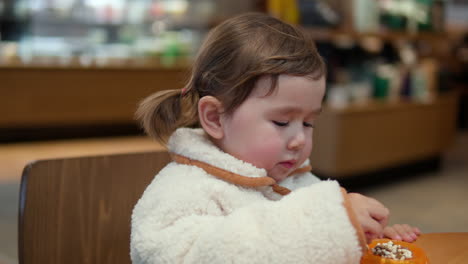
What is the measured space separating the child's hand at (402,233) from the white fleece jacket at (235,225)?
28 centimetres

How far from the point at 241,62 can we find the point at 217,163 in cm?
18

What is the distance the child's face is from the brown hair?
0.01 m

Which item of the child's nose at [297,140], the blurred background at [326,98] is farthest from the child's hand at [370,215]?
the blurred background at [326,98]

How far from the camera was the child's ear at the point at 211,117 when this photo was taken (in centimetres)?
108

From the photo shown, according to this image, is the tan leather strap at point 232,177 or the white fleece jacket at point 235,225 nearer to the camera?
the white fleece jacket at point 235,225

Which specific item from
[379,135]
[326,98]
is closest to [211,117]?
[326,98]

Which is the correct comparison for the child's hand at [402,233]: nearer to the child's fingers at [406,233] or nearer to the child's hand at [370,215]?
the child's fingers at [406,233]

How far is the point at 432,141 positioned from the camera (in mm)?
5383

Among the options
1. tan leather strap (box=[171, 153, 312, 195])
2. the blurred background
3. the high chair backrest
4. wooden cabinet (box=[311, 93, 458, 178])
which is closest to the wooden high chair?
the high chair backrest

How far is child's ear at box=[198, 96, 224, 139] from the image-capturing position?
108cm

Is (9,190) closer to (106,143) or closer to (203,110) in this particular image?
(106,143)

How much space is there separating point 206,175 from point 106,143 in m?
4.92

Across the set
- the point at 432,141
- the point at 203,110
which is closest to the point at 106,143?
the point at 432,141

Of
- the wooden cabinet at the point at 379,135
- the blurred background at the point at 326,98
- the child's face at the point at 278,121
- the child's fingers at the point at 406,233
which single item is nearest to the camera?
the child's face at the point at 278,121
